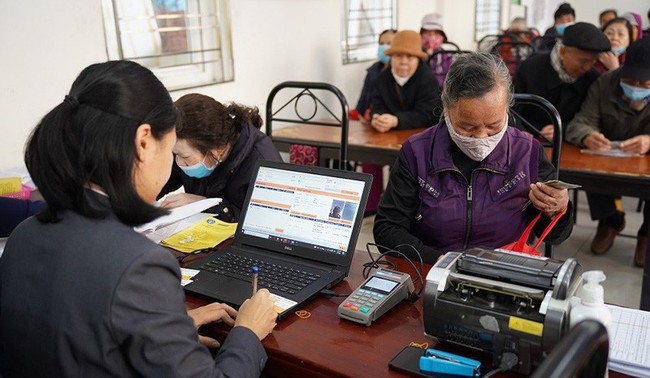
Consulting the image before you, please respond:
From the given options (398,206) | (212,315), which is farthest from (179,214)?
(398,206)

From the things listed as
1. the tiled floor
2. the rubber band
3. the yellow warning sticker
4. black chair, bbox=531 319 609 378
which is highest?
black chair, bbox=531 319 609 378

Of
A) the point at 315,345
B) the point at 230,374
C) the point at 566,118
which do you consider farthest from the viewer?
the point at 566,118

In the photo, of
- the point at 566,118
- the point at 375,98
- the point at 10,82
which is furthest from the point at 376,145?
the point at 10,82

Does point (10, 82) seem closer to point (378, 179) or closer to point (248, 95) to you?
point (248, 95)

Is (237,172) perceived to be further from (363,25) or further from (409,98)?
(363,25)

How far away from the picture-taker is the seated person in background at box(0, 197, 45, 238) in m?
1.73

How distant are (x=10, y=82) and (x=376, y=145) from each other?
65.1 inches

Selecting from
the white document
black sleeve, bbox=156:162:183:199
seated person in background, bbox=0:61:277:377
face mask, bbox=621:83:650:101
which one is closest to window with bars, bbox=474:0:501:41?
face mask, bbox=621:83:650:101

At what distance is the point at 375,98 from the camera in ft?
12.1

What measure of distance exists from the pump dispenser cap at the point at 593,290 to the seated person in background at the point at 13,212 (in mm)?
1463

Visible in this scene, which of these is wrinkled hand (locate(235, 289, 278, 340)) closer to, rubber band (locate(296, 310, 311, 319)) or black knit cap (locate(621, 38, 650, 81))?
rubber band (locate(296, 310, 311, 319))

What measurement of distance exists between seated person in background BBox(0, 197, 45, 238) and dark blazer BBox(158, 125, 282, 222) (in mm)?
374

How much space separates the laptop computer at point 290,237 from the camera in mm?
1316

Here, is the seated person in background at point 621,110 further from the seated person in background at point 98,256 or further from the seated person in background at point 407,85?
the seated person in background at point 98,256
